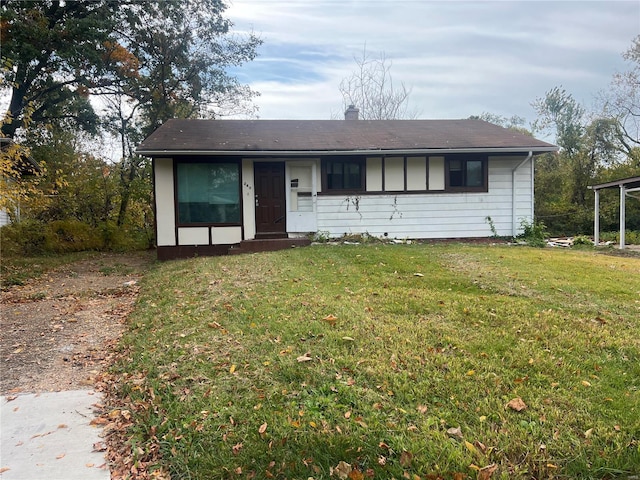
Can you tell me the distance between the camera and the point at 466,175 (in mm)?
12016

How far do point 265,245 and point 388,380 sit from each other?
798 cm

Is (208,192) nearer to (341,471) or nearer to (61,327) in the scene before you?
(61,327)

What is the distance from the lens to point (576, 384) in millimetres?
3064

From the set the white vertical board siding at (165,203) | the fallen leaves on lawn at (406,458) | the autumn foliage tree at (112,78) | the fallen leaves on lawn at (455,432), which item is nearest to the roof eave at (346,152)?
the white vertical board siding at (165,203)

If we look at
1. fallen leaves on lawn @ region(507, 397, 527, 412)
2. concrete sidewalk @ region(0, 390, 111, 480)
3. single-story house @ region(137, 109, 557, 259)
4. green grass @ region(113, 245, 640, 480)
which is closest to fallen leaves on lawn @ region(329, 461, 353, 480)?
green grass @ region(113, 245, 640, 480)

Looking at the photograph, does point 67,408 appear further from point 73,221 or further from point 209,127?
point 73,221

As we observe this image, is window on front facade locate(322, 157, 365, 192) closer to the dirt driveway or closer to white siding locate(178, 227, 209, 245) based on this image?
white siding locate(178, 227, 209, 245)

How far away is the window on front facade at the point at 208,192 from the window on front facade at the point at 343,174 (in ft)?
8.30

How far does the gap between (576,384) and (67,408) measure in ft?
13.0

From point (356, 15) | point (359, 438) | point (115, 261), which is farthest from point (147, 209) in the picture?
point (359, 438)

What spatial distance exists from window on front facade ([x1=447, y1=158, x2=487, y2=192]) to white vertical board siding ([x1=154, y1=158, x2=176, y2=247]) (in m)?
7.83

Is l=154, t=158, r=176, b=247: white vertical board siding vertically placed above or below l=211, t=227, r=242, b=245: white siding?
above

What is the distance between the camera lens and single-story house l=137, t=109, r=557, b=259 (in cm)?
1117

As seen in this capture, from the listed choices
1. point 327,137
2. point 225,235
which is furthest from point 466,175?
point 225,235
